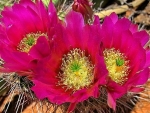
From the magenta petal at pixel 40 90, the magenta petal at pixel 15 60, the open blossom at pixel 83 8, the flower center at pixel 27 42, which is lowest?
the magenta petal at pixel 40 90

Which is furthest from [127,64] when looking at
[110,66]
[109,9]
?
[109,9]

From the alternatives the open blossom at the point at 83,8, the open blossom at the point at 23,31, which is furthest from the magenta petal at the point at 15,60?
the open blossom at the point at 83,8

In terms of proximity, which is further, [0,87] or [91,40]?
[0,87]

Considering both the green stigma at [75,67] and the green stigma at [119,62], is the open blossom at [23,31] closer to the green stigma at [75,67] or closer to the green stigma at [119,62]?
the green stigma at [75,67]

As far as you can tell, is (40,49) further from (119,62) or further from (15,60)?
(119,62)

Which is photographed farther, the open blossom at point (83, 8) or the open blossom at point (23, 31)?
the open blossom at point (83, 8)

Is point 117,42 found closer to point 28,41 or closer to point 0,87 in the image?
point 28,41

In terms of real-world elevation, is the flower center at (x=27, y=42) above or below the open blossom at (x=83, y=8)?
below
